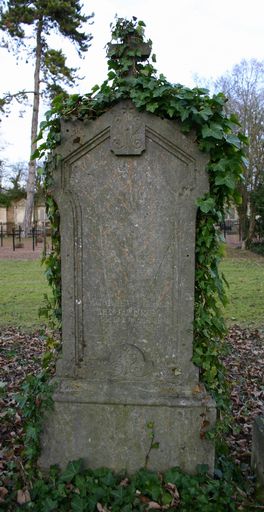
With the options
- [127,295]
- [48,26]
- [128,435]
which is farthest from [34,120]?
[128,435]

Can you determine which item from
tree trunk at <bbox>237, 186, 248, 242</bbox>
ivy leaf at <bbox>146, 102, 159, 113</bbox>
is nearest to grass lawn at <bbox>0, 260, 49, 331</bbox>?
ivy leaf at <bbox>146, 102, 159, 113</bbox>

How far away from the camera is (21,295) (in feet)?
33.1

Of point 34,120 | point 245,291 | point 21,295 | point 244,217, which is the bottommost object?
point 21,295

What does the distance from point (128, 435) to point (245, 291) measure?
7725mm

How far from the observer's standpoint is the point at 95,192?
3.15 m

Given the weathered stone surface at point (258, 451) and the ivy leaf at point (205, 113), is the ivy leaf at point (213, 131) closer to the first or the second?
the ivy leaf at point (205, 113)

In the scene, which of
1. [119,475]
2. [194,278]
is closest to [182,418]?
[119,475]

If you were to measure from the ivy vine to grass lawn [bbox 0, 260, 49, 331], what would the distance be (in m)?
2.23

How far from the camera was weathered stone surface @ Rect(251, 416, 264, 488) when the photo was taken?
307cm

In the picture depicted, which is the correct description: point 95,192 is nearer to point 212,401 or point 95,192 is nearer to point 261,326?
point 212,401

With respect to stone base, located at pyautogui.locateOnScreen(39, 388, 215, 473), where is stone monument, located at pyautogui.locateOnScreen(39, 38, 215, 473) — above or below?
above

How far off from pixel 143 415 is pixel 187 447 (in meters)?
0.39

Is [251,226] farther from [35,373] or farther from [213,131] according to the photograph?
[213,131]

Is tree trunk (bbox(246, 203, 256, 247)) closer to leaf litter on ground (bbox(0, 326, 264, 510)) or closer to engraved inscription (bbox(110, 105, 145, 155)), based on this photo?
leaf litter on ground (bbox(0, 326, 264, 510))
